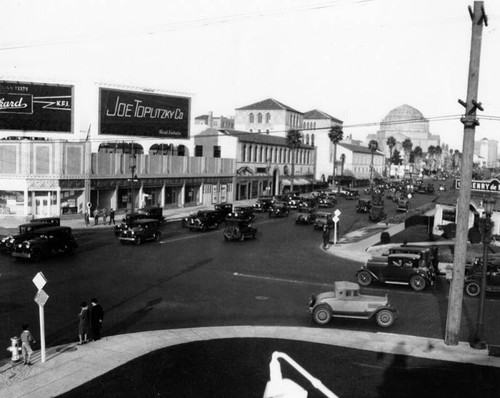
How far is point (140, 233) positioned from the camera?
3444 cm

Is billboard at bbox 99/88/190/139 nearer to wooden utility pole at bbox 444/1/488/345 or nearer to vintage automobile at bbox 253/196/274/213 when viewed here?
vintage automobile at bbox 253/196/274/213

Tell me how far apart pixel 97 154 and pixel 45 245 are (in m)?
22.6

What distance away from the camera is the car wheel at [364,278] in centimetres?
2425

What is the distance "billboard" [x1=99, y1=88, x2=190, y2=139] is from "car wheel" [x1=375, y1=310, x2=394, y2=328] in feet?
144

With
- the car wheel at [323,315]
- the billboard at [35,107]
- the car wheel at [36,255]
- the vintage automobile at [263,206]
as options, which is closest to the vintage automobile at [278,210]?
the vintage automobile at [263,206]

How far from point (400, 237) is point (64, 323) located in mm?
27483

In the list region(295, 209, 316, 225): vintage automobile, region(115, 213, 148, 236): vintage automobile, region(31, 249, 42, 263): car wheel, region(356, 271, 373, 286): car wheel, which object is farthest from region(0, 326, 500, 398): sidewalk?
region(295, 209, 316, 225): vintage automobile

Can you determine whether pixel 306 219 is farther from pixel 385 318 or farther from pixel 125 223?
pixel 385 318

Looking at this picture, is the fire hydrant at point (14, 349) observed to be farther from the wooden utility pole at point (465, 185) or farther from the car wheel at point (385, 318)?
the wooden utility pole at point (465, 185)

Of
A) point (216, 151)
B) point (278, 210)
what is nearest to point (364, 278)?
point (278, 210)

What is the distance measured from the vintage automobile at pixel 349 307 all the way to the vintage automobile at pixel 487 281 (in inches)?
271

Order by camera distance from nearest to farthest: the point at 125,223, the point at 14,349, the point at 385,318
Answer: the point at 14,349
the point at 385,318
the point at 125,223

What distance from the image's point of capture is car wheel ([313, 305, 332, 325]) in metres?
17.9

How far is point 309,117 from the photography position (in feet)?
457
